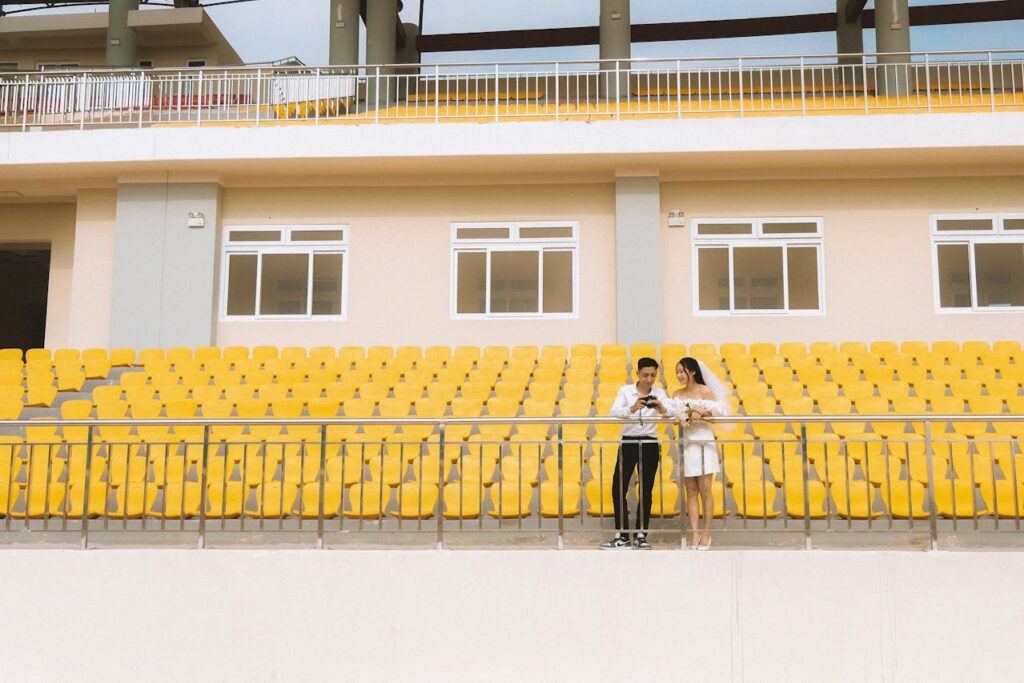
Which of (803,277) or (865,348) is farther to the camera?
(803,277)

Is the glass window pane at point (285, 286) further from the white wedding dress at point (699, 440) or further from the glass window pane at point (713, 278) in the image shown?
the white wedding dress at point (699, 440)

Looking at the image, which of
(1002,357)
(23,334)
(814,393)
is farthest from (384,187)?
(23,334)

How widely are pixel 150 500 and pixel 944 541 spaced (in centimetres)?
630

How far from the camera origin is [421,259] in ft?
48.3

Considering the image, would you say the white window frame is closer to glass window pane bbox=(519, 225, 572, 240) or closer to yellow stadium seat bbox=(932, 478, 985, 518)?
glass window pane bbox=(519, 225, 572, 240)

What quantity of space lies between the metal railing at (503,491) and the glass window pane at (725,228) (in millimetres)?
6658

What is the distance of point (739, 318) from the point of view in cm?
1416

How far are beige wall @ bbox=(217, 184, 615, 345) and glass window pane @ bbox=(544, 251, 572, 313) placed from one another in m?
0.22

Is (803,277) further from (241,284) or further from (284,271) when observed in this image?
(241,284)

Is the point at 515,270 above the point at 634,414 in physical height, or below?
above

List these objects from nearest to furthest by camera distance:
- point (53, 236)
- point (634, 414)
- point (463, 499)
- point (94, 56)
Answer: point (634, 414) → point (463, 499) → point (53, 236) → point (94, 56)

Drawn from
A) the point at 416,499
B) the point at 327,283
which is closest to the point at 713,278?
the point at 327,283

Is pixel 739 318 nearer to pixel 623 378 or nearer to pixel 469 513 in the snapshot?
pixel 623 378

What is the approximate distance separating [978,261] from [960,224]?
0.64 meters
